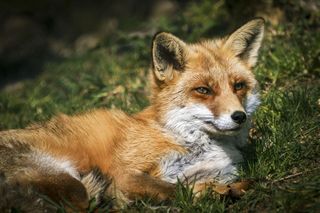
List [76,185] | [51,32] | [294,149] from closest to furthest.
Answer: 1. [76,185]
2. [294,149]
3. [51,32]

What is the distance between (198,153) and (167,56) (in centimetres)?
92

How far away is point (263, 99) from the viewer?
5828 millimetres

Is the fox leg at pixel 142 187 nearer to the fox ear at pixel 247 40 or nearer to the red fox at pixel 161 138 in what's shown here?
the red fox at pixel 161 138

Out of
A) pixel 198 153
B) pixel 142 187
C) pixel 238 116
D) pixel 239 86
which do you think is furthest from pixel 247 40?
pixel 142 187

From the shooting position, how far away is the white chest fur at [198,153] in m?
4.42

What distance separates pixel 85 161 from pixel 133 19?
26.7 ft

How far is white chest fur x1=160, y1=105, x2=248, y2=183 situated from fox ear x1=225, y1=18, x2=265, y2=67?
83 centimetres

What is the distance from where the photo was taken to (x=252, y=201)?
13.0 ft

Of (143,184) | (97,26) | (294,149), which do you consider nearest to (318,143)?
(294,149)

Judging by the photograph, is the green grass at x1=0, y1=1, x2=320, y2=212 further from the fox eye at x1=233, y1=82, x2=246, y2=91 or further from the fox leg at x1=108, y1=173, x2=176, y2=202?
the fox eye at x1=233, y1=82, x2=246, y2=91

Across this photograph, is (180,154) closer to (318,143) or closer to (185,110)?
(185,110)

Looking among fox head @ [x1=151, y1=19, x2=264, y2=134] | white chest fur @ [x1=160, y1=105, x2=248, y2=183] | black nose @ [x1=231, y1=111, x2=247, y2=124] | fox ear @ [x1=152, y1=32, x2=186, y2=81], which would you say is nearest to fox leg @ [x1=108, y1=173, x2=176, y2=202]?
white chest fur @ [x1=160, y1=105, x2=248, y2=183]

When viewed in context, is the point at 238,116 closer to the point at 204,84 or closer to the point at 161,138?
the point at 204,84

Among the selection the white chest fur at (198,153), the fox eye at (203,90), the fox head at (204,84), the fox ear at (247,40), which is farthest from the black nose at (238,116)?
the fox ear at (247,40)
